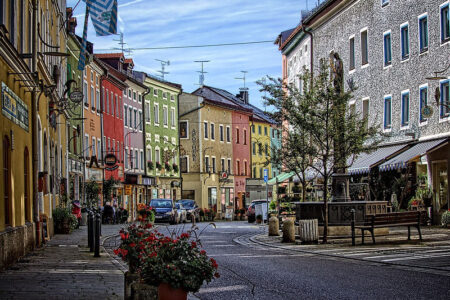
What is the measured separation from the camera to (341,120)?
25797 millimetres

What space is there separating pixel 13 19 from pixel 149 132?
5489cm

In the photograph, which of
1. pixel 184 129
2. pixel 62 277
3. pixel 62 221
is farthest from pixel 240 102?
pixel 62 277

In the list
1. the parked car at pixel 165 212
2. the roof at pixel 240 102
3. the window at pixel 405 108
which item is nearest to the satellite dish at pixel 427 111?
the window at pixel 405 108

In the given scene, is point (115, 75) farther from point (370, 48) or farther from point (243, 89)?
point (243, 89)

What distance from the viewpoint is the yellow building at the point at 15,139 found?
55.6 feet

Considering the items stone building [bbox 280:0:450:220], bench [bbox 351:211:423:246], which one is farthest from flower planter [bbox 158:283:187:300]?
stone building [bbox 280:0:450:220]

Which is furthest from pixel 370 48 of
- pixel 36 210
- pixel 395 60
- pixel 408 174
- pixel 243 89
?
pixel 243 89

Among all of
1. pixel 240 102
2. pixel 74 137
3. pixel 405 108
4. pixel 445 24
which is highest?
pixel 240 102

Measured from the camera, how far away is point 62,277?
48.9 ft

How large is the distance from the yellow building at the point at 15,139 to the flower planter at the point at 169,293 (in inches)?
290

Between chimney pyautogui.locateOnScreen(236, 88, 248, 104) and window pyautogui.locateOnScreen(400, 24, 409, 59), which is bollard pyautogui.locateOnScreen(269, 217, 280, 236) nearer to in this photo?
window pyautogui.locateOnScreen(400, 24, 409, 59)

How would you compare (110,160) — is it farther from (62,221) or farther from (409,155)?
(409,155)

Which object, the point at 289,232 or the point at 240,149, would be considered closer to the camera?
the point at 289,232

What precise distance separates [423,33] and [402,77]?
9.34 feet
